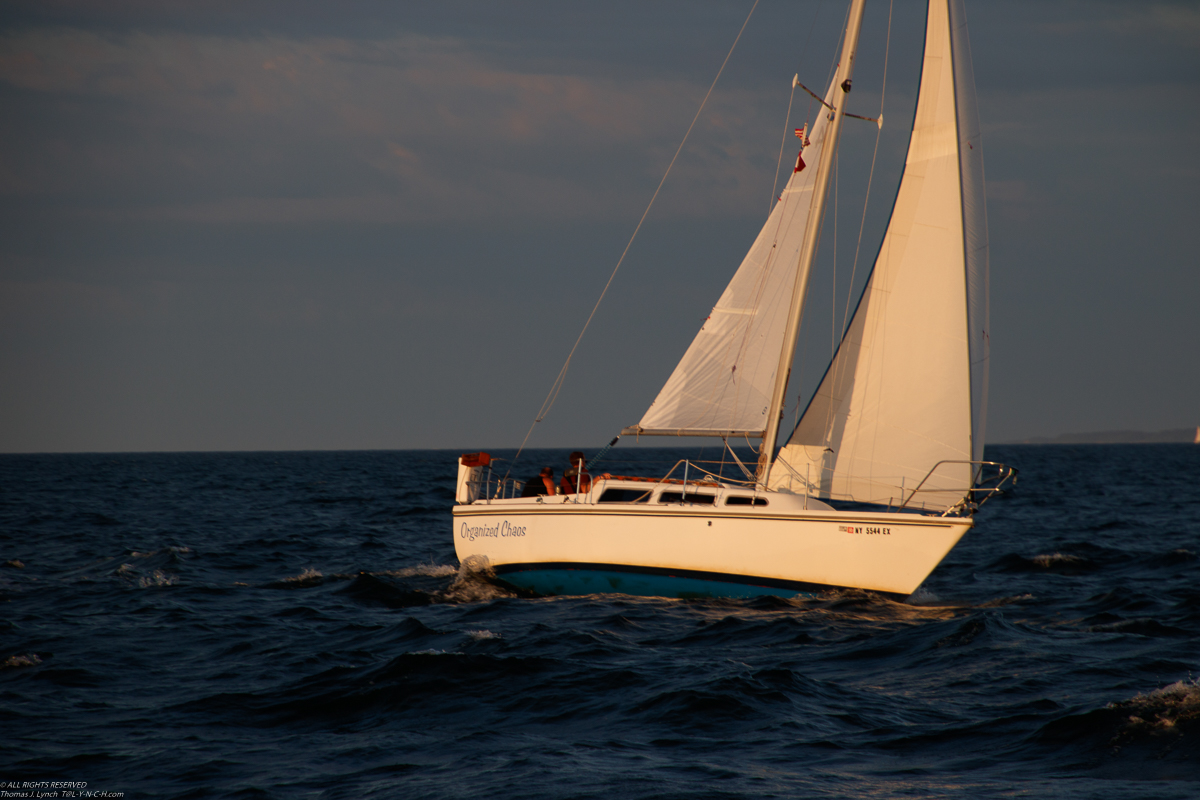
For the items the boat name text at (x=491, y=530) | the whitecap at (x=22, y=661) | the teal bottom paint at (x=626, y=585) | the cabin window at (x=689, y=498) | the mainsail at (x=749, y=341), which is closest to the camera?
the whitecap at (x=22, y=661)

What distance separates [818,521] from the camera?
15281mm

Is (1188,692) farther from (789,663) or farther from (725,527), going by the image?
(725,527)

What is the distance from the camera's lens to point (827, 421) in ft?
55.6

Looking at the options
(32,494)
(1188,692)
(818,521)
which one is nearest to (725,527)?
(818,521)

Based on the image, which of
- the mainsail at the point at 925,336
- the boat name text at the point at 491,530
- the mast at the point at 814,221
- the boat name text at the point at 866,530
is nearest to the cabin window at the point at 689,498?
the mast at the point at 814,221

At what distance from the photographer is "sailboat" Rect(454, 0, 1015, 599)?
1547cm

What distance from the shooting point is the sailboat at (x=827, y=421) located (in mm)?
15469

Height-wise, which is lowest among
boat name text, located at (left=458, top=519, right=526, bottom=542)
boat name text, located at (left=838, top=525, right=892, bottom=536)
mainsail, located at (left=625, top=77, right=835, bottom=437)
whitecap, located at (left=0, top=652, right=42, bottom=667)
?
whitecap, located at (left=0, top=652, right=42, bottom=667)

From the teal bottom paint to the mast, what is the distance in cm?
207

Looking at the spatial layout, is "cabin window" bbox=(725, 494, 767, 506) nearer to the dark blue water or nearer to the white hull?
the white hull

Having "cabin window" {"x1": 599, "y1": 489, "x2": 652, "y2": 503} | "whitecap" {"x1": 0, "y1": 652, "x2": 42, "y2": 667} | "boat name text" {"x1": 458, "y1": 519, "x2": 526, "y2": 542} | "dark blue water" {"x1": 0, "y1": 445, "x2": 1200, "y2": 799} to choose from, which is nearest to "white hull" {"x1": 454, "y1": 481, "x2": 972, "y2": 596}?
"cabin window" {"x1": 599, "y1": 489, "x2": 652, "y2": 503}

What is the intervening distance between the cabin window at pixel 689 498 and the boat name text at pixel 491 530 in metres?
2.54

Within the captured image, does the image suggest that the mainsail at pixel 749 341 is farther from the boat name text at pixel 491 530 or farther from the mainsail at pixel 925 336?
the boat name text at pixel 491 530

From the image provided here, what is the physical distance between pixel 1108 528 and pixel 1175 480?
3550 centimetres
